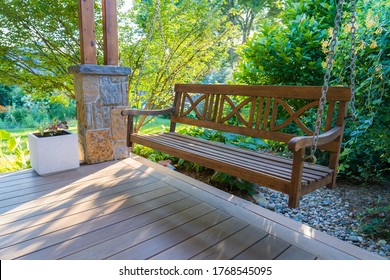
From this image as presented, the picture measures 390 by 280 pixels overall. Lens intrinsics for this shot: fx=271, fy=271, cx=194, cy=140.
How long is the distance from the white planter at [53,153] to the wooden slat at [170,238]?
1.43m

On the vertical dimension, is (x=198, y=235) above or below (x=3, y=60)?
below

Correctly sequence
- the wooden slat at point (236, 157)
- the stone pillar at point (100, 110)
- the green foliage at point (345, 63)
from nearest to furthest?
the wooden slat at point (236, 157) → the green foliage at point (345, 63) → the stone pillar at point (100, 110)

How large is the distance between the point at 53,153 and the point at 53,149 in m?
0.04

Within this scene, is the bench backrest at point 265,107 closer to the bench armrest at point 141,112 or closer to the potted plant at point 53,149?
the bench armrest at point 141,112

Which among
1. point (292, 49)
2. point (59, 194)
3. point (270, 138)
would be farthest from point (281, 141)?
point (59, 194)

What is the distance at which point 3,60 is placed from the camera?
10.3ft

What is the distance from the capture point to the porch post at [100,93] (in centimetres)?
251

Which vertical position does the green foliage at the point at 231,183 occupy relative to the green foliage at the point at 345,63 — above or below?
below

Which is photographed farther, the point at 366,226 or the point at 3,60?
the point at 3,60

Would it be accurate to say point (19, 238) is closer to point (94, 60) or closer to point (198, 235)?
point (198, 235)

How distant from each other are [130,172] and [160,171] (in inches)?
10.9

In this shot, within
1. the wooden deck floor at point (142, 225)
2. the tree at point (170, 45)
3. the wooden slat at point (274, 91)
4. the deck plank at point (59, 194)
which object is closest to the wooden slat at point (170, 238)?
the wooden deck floor at point (142, 225)

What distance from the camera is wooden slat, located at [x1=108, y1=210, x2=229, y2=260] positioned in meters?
1.34

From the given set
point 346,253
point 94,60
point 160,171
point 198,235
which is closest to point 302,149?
point 346,253
